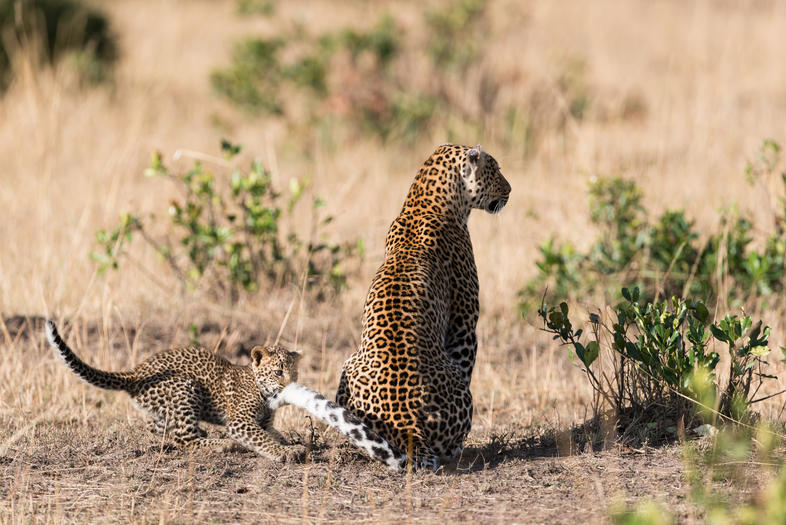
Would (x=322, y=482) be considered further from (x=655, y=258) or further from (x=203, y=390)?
(x=655, y=258)

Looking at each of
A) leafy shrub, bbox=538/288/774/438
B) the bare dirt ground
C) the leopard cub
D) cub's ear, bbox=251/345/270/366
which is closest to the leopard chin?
leafy shrub, bbox=538/288/774/438

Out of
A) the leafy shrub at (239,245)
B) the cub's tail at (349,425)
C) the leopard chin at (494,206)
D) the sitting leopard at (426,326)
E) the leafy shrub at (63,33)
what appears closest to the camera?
the cub's tail at (349,425)

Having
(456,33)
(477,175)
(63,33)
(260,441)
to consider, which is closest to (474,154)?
(477,175)

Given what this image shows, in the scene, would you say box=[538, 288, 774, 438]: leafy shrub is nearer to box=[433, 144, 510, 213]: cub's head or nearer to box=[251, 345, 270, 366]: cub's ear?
box=[433, 144, 510, 213]: cub's head

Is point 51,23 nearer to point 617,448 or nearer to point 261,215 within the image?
point 261,215

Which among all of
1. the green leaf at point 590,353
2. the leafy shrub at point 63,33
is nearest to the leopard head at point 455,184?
the green leaf at point 590,353

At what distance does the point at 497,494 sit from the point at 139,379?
2.22 meters

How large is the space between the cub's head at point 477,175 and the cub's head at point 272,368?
57.7 inches

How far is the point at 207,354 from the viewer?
20.7 feet

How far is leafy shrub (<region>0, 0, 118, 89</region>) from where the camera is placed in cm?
1652

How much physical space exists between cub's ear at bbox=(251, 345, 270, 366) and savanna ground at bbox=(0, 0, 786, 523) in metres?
0.50

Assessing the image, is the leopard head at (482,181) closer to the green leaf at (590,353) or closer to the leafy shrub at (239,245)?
the green leaf at (590,353)

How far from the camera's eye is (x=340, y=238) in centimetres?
1083

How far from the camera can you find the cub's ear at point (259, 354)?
605cm
